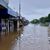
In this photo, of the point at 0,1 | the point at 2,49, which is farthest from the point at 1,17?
the point at 2,49

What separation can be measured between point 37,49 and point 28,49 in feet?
1.75

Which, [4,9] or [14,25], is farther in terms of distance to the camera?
[14,25]

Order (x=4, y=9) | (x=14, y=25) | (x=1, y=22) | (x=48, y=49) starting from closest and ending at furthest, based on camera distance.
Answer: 1. (x=48, y=49)
2. (x=4, y=9)
3. (x=1, y=22)
4. (x=14, y=25)

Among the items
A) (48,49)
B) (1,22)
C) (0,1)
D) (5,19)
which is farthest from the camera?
(5,19)

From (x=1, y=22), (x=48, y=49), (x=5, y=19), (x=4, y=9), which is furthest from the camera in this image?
(x=5, y=19)

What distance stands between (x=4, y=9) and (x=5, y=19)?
681 cm

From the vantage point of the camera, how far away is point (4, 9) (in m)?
30.4

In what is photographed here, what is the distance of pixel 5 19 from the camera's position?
37.1 metres

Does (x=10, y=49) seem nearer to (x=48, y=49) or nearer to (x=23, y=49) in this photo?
(x=23, y=49)

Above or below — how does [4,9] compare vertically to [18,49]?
above

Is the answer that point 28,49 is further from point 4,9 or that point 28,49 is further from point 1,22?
point 1,22

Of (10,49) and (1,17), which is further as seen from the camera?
(1,17)

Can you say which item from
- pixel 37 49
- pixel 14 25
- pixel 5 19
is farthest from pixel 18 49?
pixel 14 25

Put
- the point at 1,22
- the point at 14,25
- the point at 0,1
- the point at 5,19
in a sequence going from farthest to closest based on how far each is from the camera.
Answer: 1. the point at 14,25
2. the point at 5,19
3. the point at 1,22
4. the point at 0,1
